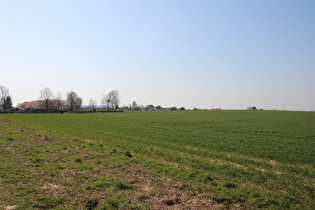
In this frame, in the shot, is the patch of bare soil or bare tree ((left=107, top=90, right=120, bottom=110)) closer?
the patch of bare soil

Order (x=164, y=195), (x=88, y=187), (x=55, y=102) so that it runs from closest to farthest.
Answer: (x=164, y=195) < (x=88, y=187) < (x=55, y=102)

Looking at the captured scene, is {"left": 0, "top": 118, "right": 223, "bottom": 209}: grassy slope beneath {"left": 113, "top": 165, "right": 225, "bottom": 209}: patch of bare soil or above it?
above

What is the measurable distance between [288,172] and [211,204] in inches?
234

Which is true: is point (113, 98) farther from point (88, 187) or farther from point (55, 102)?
point (88, 187)

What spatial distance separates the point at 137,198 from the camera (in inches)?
235

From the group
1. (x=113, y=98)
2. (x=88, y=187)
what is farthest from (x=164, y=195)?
(x=113, y=98)

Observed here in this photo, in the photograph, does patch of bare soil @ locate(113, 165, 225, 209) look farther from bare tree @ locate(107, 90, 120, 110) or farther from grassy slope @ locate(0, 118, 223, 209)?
bare tree @ locate(107, 90, 120, 110)

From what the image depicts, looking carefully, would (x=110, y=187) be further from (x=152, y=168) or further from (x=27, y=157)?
(x=27, y=157)

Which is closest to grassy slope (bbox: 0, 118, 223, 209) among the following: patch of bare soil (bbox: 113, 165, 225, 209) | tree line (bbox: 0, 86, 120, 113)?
patch of bare soil (bbox: 113, 165, 225, 209)

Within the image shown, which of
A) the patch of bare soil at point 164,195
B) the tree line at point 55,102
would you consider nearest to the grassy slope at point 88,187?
the patch of bare soil at point 164,195

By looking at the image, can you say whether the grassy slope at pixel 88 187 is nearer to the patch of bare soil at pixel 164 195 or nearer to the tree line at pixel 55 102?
the patch of bare soil at pixel 164 195

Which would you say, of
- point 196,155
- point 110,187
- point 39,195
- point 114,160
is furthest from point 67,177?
point 196,155

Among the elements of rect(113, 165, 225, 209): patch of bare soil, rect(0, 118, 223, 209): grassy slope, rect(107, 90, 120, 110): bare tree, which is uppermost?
rect(107, 90, 120, 110): bare tree

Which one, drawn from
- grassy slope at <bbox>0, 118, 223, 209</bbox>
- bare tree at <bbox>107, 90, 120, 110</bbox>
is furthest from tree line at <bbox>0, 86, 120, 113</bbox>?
grassy slope at <bbox>0, 118, 223, 209</bbox>
